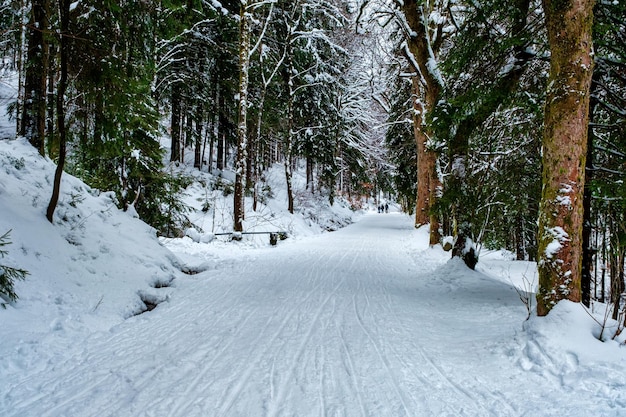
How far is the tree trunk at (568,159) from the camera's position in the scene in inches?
152

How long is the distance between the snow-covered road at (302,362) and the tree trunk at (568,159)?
0.80m

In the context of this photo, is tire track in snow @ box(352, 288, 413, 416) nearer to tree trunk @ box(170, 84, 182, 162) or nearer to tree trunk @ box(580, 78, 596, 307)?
tree trunk @ box(580, 78, 596, 307)

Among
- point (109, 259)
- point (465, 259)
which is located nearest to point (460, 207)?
point (465, 259)

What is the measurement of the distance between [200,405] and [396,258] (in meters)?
9.26

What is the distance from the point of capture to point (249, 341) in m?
4.04

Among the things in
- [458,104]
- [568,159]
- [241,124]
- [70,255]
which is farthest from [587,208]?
[241,124]

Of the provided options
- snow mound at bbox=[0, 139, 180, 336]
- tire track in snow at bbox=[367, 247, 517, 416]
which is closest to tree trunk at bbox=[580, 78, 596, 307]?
tire track in snow at bbox=[367, 247, 517, 416]

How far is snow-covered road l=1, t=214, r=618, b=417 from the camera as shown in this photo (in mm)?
2740

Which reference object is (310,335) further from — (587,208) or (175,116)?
(175,116)

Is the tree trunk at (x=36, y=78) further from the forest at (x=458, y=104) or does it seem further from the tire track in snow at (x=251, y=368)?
the tire track in snow at (x=251, y=368)

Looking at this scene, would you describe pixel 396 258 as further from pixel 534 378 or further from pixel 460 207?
pixel 534 378

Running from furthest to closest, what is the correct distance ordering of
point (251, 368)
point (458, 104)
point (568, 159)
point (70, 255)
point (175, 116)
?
1. point (175, 116)
2. point (458, 104)
3. point (70, 255)
4. point (568, 159)
5. point (251, 368)

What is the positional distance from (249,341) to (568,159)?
14.3 ft

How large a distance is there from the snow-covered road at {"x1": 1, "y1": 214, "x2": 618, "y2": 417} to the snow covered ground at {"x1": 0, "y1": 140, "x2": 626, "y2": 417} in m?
0.02
